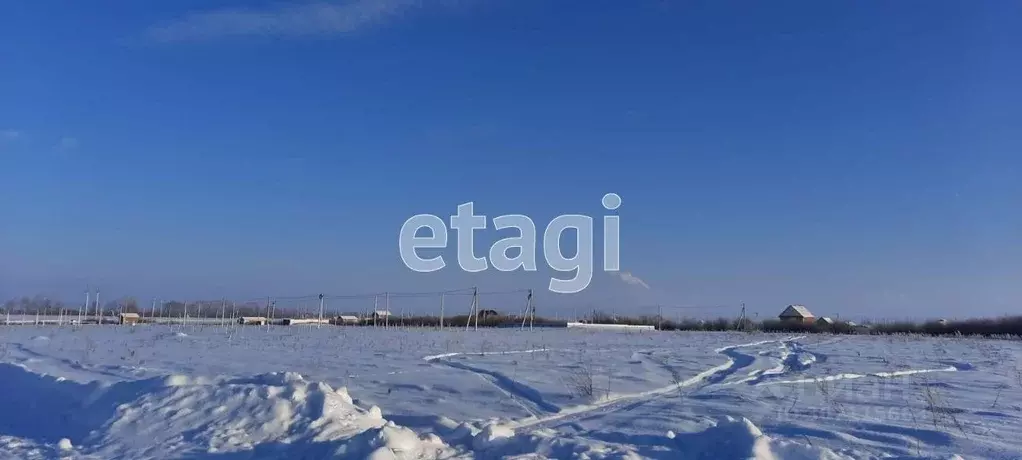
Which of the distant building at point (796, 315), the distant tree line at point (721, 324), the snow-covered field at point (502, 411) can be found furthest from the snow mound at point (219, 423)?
the distant building at point (796, 315)

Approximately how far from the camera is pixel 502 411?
800cm

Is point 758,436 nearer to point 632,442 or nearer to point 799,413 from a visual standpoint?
point 632,442

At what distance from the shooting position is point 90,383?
8.89 metres

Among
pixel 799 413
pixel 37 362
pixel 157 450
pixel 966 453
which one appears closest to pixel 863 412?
pixel 799 413

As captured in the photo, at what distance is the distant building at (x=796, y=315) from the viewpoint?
2694 inches

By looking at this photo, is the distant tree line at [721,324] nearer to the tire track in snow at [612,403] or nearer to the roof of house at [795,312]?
the roof of house at [795,312]

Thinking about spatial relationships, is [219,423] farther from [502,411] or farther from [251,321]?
[251,321]

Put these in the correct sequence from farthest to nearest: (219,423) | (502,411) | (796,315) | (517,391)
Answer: (796,315) → (517,391) → (502,411) → (219,423)

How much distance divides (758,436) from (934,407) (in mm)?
3461

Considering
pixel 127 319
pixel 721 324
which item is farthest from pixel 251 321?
pixel 721 324

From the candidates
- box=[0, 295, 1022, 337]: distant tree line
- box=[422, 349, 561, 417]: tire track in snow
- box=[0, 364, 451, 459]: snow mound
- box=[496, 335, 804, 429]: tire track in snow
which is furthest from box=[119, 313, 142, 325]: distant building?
box=[496, 335, 804, 429]: tire track in snow

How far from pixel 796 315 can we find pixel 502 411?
232 ft

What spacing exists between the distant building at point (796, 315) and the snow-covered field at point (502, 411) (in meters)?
59.1

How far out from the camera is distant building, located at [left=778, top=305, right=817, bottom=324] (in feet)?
225
